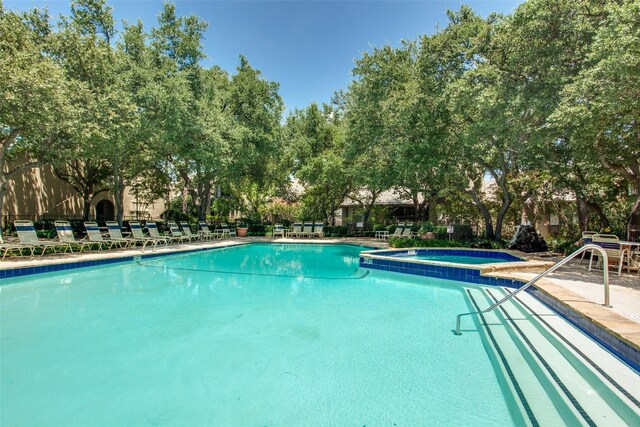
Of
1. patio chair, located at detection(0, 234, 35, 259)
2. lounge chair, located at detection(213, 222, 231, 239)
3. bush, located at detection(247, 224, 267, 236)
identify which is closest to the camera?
patio chair, located at detection(0, 234, 35, 259)

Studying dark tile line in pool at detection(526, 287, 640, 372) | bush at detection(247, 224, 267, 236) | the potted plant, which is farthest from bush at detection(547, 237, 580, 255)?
bush at detection(247, 224, 267, 236)

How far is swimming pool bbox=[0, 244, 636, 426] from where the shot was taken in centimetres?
291

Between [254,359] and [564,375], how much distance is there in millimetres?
3492

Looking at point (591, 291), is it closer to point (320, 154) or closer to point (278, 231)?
point (320, 154)

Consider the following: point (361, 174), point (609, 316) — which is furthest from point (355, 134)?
point (609, 316)

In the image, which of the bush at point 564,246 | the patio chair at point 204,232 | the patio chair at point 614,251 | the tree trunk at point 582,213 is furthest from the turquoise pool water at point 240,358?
the patio chair at point 204,232

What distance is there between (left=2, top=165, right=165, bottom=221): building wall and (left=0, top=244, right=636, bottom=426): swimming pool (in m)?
15.8

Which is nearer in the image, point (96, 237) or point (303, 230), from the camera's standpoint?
point (96, 237)

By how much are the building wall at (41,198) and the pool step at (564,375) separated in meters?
24.6

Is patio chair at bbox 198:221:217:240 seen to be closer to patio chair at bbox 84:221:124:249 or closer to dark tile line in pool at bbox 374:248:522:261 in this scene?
patio chair at bbox 84:221:124:249

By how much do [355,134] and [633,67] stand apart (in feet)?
34.1

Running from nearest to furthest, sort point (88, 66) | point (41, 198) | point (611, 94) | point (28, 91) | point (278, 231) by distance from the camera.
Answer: point (611, 94) → point (28, 91) → point (88, 66) → point (41, 198) → point (278, 231)

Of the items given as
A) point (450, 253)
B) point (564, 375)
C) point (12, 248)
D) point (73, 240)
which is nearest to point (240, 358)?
point (564, 375)

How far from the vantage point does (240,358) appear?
397 centimetres
